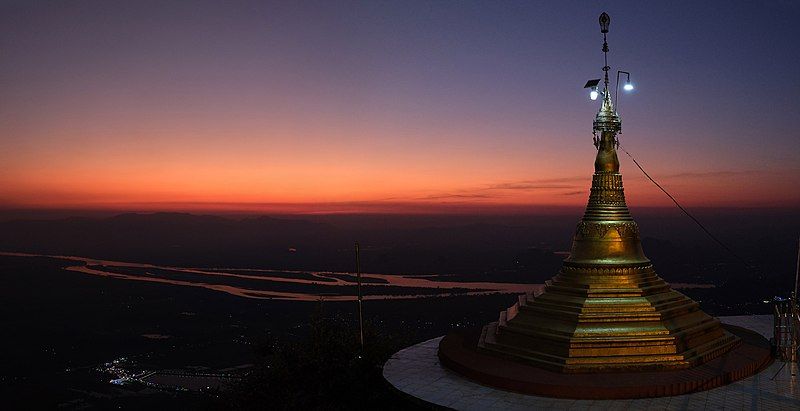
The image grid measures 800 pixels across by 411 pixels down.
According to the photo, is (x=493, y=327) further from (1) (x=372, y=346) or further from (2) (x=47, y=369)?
(2) (x=47, y=369)

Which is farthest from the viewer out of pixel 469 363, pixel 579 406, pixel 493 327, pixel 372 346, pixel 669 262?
pixel 669 262

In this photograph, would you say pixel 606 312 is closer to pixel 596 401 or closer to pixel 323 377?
pixel 596 401

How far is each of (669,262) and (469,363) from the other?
5752 inches

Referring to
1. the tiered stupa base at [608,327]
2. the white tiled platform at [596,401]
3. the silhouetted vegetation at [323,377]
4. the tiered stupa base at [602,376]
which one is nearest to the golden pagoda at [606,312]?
the tiered stupa base at [608,327]

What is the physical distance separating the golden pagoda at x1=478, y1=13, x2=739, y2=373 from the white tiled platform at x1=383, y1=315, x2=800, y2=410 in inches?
51.6

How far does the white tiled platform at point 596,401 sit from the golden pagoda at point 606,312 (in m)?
1.31

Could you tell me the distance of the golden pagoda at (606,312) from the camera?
15359mm

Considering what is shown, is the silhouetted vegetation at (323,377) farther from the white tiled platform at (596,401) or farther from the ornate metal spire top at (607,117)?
the ornate metal spire top at (607,117)

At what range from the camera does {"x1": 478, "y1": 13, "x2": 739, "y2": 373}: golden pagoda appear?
15.4 meters

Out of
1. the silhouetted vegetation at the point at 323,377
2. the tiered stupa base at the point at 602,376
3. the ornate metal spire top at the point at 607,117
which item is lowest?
the silhouetted vegetation at the point at 323,377

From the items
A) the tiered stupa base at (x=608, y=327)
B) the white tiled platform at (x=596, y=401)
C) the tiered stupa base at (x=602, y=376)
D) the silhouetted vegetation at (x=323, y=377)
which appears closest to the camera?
the white tiled platform at (x=596, y=401)

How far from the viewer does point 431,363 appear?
17.4 metres

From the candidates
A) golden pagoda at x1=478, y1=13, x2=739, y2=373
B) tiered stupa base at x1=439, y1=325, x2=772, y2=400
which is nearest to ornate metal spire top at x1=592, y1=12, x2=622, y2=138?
golden pagoda at x1=478, y1=13, x2=739, y2=373

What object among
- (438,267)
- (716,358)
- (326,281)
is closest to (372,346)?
(716,358)
